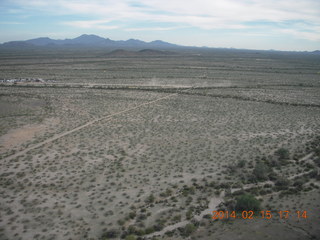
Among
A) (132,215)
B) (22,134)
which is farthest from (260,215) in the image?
(22,134)

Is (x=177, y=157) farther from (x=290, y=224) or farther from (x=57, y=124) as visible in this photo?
(x=57, y=124)

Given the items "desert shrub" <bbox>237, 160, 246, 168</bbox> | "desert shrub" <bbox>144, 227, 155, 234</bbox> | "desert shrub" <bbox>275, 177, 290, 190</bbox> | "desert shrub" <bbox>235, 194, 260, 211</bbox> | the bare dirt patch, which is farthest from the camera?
the bare dirt patch

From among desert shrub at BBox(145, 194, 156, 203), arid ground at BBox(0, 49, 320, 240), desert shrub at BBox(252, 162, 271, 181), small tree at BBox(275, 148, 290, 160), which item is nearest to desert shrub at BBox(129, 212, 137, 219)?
arid ground at BBox(0, 49, 320, 240)

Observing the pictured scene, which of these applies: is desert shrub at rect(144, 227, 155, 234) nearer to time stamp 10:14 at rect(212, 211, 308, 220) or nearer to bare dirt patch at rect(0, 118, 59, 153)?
time stamp 10:14 at rect(212, 211, 308, 220)

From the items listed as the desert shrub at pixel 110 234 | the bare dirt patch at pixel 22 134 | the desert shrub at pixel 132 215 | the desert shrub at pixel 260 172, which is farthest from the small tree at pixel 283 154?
the bare dirt patch at pixel 22 134

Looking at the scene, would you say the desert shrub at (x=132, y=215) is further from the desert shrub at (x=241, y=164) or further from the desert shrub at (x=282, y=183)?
the desert shrub at (x=241, y=164)

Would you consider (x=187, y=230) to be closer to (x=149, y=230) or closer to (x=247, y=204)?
(x=149, y=230)

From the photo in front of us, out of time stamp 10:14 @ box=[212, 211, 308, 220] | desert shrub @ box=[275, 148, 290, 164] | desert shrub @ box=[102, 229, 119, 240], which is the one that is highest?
desert shrub @ box=[275, 148, 290, 164]

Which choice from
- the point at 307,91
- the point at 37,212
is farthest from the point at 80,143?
the point at 307,91
